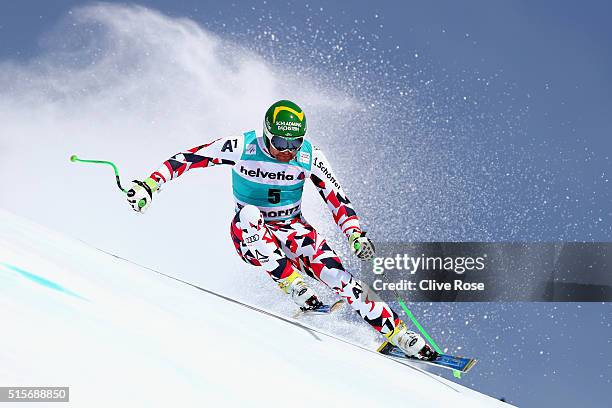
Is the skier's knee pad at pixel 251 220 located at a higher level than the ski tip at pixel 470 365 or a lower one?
higher

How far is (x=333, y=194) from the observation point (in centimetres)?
618

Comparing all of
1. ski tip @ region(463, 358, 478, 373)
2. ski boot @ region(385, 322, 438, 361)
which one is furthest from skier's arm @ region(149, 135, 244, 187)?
ski tip @ region(463, 358, 478, 373)

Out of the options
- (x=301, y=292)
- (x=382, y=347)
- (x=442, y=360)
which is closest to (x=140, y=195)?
(x=301, y=292)

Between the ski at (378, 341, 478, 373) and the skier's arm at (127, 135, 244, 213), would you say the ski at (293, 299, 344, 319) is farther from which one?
the skier's arm at (127, 135, 244, 213)

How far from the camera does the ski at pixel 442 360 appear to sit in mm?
5520

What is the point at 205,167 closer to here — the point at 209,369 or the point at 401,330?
the point at 401,330

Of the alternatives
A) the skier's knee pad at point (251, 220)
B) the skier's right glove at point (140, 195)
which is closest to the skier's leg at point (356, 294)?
the skier's knee pad at point (251, 220)

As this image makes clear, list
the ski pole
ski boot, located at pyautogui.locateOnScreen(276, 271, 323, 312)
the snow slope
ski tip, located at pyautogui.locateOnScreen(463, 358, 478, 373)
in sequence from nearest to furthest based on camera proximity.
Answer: the snow slope
the ski pole
ski tip, located at pyautogui.locateOnScreen(463, 358, 478, 373)
ski boot, located at pyautogui.locateOnScreen(276, 271, 323, 312)

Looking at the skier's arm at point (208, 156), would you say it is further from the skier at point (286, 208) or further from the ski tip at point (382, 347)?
the ski tip at point (382, 347)

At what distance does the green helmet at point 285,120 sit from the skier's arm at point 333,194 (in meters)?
0.45

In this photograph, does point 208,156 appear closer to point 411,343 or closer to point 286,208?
point 286,208

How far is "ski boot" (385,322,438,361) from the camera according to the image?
579cm

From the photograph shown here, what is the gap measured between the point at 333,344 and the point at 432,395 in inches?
37.8

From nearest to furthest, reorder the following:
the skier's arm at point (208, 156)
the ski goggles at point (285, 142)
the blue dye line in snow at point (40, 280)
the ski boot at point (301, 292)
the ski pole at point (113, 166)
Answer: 1. the blue dye line in snow at point (40, 280)
2. the ski pole at point (113, 166)
3. the ski goggles at point (285, 142)
4. the ski boot at point (301, 292)
5. the skier's arm at point (208, 156)
